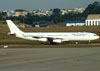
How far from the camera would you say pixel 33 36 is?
63.6 meters

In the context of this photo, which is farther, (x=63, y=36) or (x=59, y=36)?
(x=59, y=36)

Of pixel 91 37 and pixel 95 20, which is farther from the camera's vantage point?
pixel 95 20
